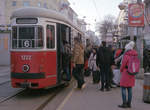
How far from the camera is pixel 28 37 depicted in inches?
324

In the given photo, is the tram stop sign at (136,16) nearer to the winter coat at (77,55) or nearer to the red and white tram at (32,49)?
the winter coat at (77,55)

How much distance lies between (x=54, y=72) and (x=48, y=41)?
45.6 inches

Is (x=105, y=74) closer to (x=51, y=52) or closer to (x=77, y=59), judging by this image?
(x=77, y=59)

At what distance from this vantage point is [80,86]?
975 centimetres

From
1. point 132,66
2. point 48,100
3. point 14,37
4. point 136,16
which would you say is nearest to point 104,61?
point 48,100

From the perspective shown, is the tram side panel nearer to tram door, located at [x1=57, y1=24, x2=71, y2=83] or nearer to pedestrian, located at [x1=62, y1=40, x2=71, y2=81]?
tram door, located at [x1=57, y1=24, x2=71, y2=83]

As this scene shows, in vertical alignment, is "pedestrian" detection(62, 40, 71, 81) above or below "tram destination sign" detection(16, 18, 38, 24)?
below

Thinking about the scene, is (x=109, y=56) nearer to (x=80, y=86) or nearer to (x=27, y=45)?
(x=80, y=86)

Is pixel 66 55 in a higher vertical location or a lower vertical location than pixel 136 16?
lower

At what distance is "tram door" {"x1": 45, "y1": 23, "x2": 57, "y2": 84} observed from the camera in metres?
8.52

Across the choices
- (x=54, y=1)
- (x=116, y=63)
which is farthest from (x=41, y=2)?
(x=116, y=63)

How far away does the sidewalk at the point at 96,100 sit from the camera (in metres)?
6.92

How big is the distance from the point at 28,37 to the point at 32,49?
45 centimetres

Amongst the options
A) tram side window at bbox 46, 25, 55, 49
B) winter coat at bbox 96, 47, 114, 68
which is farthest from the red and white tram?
winter coat at bbox 96, 47, 114, 68
